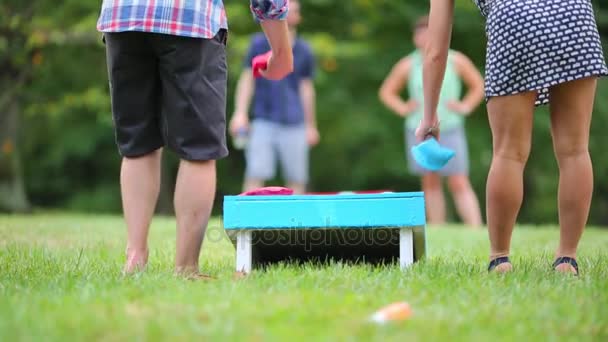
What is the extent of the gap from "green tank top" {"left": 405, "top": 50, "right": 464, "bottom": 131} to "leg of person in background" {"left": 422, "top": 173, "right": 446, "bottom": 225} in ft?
1.56

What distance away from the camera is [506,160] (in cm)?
A: 340

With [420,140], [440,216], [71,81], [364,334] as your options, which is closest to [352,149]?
[71,81]

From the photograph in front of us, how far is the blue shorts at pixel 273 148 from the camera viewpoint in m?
7.94

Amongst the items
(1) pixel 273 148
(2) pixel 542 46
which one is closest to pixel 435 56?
(2) pixel 542 46

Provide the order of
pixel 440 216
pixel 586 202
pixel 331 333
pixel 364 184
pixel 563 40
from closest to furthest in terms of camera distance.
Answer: pixel 331 333
pixel 563 40
pixel 586 202
pixel 440 216
pixel 364 184

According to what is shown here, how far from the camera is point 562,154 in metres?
3.48

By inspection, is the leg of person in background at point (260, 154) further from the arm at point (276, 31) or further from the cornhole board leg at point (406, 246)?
the cornhole board leg at point (406, 246)

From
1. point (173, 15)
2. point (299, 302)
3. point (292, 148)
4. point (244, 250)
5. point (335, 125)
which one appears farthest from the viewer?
point (335, 125)

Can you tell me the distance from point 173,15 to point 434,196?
5.33 m

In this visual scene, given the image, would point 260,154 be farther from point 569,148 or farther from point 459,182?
point 569,148

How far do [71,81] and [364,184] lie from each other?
217 inches

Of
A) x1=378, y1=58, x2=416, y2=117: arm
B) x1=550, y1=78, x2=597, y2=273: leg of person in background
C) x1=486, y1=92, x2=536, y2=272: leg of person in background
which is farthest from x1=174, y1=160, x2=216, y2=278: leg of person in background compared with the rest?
x1=378, y1=58, x2=416, y2=117: arm

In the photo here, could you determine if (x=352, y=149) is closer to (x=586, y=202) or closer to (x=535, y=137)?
(x=535, y=137)

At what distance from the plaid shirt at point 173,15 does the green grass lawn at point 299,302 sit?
92cm
